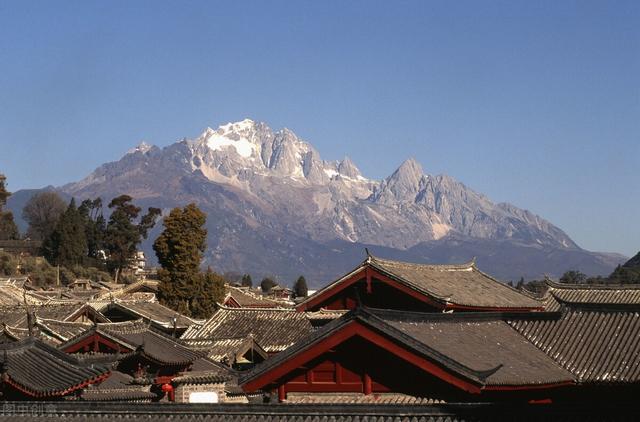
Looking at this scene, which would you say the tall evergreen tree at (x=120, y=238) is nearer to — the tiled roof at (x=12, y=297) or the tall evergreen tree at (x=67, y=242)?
the tall evergreen tree at (x=67, y=242)

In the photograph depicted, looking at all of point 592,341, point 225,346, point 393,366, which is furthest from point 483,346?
point 225,346

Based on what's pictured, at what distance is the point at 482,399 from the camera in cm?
2200

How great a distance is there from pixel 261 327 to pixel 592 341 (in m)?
24.2

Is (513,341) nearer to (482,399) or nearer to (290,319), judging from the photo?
(482,399)

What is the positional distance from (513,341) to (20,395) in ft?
37.9

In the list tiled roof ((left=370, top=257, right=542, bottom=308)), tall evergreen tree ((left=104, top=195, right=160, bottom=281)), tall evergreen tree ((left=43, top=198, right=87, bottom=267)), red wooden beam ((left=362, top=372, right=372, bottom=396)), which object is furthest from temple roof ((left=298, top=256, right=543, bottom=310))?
tall evergreen tree ((left=104, top=195, right=160, bottom=281))

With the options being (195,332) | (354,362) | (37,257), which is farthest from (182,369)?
(37,257)

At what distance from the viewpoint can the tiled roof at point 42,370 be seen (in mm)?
23797

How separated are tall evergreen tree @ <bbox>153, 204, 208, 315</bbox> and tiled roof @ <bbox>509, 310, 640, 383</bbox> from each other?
160 feet

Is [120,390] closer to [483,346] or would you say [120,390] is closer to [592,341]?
[483,346]

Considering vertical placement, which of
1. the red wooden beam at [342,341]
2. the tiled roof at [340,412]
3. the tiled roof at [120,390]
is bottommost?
the tiled roof at [120,390]

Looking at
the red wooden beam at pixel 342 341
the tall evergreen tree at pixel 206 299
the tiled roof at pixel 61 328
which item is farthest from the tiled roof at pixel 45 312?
the red wooden beam at pixel 342 341

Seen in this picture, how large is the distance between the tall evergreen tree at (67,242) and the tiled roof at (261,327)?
69498mm

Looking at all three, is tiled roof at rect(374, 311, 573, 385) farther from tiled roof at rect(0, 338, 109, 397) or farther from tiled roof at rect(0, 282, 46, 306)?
tiled roof at rect(0, 282, 46, 306)
